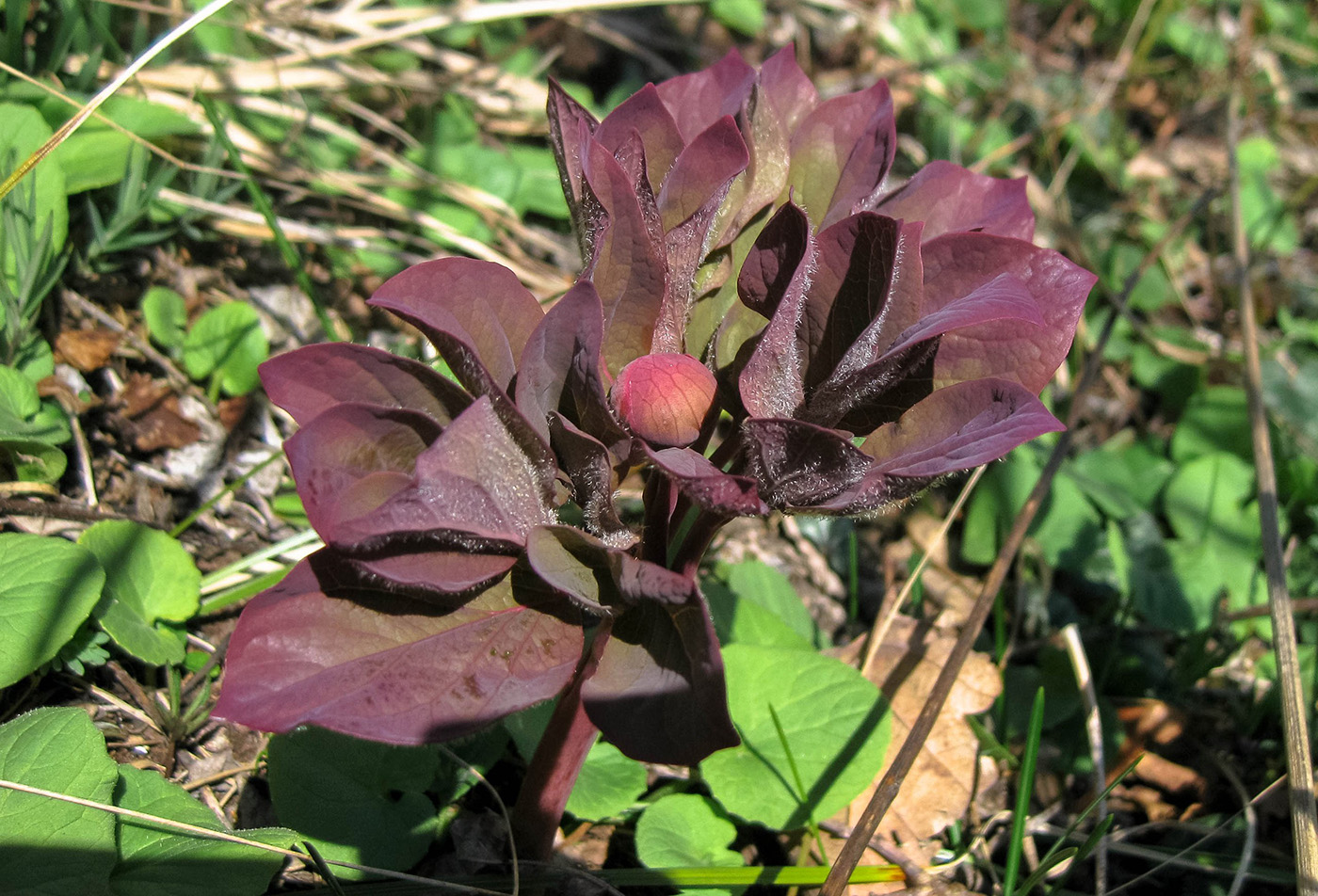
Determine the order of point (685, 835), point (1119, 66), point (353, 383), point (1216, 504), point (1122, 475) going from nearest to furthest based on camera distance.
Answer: point (353, 383)
point (685, 835)
point (1216, 504)
point (1122, 475)
point (1119, 66)

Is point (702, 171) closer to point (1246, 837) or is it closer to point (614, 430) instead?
point (614, 430)

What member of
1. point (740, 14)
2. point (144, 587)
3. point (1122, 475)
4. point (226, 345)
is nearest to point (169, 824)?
point (144, 587)

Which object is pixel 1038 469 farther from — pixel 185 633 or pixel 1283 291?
pixel 185 633

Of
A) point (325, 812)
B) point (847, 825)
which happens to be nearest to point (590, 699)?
point (325, 812)

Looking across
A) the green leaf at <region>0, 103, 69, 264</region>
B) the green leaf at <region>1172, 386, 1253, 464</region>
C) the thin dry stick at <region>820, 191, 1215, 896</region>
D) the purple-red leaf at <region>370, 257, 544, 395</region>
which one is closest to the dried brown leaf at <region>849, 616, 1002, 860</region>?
the thin dry stick at <region>820, 191, 1215, 896</region>

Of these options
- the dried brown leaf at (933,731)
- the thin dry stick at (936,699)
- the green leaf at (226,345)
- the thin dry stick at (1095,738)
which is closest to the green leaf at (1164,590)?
the thin dry stick at (1095,738)

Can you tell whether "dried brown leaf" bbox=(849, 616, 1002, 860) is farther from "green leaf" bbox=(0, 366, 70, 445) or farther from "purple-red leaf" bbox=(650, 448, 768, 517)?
"green leaf" bbox=(0, 366, 70, 445)
